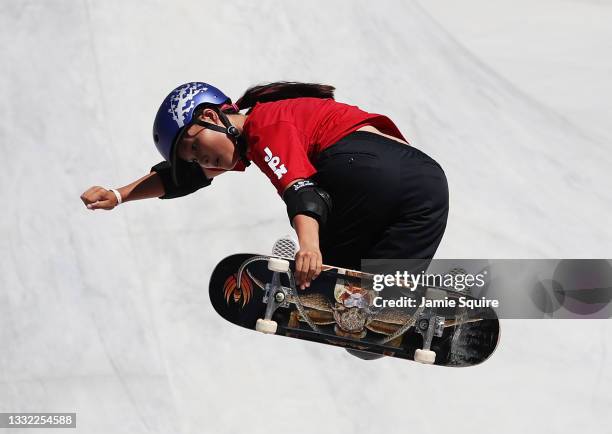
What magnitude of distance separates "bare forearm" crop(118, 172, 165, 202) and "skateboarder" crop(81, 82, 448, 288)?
0.35 metres

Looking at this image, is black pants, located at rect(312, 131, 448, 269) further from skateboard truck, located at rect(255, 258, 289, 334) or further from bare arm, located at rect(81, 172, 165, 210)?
bare arm, located at rect(81, 172, 165, 210)

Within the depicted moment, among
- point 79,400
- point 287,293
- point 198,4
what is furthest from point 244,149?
point 198,4

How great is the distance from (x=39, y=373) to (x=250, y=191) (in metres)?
2.13

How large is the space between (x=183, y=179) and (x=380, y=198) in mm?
1222

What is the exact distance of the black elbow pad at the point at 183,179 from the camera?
506 cm

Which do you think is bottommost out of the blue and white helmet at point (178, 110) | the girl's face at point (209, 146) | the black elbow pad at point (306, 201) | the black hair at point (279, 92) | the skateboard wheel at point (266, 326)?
the skateboard wheel at point (266, 326)

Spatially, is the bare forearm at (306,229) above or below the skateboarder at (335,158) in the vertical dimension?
below

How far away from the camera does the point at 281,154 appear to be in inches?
166

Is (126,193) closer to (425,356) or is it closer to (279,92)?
(279,92)

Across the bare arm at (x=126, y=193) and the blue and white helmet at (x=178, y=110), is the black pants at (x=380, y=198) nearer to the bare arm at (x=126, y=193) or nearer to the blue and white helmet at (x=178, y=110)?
the blue and white helmet at (x=178, y=110)

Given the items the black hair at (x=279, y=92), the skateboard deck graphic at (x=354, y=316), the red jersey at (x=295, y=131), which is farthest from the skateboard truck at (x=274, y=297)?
the black hair at (x=279, y=92)

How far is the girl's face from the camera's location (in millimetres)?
4484

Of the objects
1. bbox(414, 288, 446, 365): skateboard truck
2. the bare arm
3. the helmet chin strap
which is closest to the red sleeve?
the helmet chin strap

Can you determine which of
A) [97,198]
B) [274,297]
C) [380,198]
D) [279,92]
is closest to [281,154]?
[380,198]
